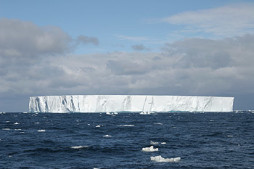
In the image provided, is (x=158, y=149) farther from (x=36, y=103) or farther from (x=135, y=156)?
(x=36, y=103)

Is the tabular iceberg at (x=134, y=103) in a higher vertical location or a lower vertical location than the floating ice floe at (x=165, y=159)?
higher

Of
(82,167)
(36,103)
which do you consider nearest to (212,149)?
(82,167)

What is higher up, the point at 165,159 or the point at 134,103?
the point at 134,103

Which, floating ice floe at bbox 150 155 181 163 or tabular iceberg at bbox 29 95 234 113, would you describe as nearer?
floating ice floe at bbox 150 155 181 163

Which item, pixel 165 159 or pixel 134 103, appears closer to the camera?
pixel 165 159

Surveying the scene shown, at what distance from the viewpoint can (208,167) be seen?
21.3 m

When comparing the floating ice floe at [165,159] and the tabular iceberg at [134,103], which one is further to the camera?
the tabular iceberg at [134,103]

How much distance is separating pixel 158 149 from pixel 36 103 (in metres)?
121

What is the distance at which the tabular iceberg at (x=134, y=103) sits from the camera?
12988cm

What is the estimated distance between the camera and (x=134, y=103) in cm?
13388

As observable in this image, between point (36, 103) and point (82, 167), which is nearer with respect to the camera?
point (82, 167)

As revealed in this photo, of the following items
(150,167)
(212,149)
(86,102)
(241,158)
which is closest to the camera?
(150,167)

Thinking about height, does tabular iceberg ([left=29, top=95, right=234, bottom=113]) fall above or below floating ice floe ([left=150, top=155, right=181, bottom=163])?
above

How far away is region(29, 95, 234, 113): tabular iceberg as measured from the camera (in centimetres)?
12988
